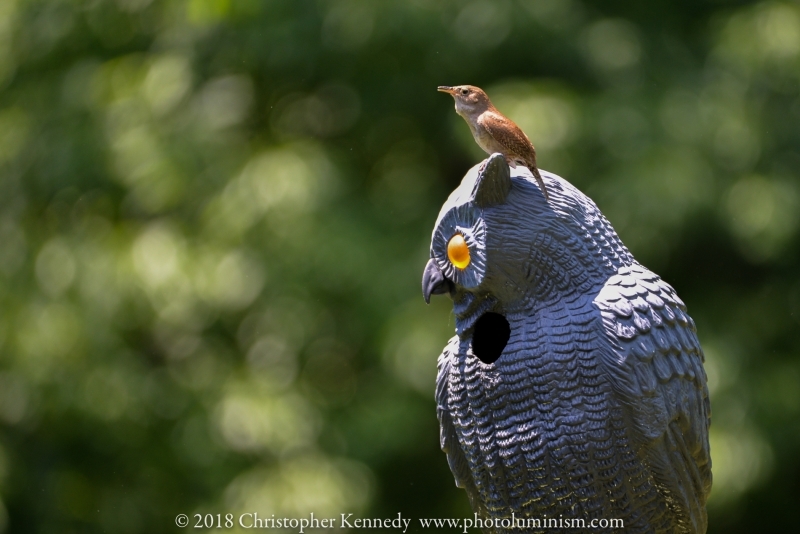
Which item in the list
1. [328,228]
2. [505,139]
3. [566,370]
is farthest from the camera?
[328,228]

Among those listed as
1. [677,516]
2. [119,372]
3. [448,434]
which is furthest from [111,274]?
[677,516]

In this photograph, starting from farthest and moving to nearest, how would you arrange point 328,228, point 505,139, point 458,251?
1. point 328,228
2. point 505,139
3. point 458,251

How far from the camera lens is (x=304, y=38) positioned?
4.83m

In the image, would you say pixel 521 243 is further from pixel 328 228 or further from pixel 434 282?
pixel 328 228

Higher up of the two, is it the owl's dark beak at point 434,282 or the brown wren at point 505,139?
the brown wren at point 505,139

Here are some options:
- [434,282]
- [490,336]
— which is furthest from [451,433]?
[434,282]

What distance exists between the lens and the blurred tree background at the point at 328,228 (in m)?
4.28

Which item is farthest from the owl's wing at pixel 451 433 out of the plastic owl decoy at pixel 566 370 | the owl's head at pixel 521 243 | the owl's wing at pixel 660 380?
the owl's wing at pixel 660 380

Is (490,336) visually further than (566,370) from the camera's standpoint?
Yes

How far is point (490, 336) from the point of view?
7.54ft

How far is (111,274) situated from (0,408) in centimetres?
141

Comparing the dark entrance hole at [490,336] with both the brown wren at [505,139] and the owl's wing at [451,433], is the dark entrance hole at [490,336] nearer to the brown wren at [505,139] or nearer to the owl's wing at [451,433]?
the owl's wing at [451,433]

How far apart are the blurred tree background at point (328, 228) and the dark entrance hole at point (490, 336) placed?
1.89 metres

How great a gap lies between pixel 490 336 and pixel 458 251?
0.29 m
